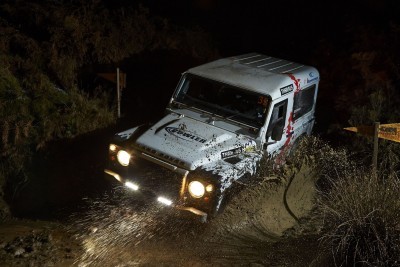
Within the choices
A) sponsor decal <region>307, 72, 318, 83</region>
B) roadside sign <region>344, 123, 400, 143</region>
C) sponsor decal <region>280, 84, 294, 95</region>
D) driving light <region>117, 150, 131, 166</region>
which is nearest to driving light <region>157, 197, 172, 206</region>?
driving light <region>117, 150, 131, 166</region>

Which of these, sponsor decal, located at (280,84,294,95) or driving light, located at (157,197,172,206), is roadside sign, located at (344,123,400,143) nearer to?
sponsor decal, located at (280,84,294,95)

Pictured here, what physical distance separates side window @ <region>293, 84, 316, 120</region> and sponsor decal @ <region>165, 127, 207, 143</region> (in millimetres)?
1744

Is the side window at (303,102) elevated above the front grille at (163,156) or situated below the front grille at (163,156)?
above

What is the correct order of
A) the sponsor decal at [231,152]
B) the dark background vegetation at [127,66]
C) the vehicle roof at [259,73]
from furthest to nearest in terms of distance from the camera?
the dark background vegetation at [127,66] < the vehicle roof at [259,73] < the sponsor decal at [231,152]

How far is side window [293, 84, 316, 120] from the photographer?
6.66 m

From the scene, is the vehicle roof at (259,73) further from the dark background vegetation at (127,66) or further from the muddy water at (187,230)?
the dark background vegetation at (127,66)

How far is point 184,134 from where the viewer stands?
5.75 metres

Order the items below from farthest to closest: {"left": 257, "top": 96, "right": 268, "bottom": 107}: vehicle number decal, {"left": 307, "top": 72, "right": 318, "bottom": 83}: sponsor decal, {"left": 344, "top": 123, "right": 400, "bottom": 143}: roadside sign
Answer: {"left": 307, "top": 72, "right": 318, "bottom": 83}: sponsor decal, {"left": 257, "top": 96, "right": 268, "bottom": 107}: vehicle number decal, {"left": 344, "top": 123, "right": 400, "bottom": 143}: roadside sign

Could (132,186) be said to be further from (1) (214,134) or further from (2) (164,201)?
(1) (214,134)

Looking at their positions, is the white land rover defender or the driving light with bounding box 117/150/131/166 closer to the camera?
the white land rover defender

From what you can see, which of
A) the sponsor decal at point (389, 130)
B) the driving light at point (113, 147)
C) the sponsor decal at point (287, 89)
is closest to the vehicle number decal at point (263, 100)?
the sponsor decal at point (287, 89)

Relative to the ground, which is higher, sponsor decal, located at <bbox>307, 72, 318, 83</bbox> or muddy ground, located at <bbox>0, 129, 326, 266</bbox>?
sponsor decal, located at <bbox>307, 72, 318, 83</bbox>

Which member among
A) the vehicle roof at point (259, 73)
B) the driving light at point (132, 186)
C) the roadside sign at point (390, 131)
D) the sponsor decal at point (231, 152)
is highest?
the vehicle roof at point (259, 73)

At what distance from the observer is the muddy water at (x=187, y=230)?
500 cm
